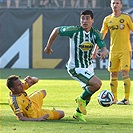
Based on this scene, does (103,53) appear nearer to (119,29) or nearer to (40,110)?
(40,110)

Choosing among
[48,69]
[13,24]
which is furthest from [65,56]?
[13,24]

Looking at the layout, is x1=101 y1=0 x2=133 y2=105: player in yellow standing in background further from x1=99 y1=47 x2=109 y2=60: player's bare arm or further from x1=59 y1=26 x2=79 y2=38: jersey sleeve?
x1=99 y1=47 x2=109 y2=60: player's bare arm

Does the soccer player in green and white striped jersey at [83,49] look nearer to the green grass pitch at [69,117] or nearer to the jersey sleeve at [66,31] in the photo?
the jersey sleeve at [66,31]

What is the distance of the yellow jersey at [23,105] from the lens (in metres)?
10.2

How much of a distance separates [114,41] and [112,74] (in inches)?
28.3

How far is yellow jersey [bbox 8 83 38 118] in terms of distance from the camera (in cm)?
1018

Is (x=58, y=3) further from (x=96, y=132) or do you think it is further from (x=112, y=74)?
(x=96, y=132)

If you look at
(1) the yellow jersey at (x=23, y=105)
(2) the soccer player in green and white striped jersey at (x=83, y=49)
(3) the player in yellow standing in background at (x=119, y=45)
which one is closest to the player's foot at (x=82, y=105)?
(2) the soccer player in green and white striped jersey at (x=83, y=49)

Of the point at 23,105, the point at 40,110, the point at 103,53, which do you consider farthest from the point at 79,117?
the point at 103,53

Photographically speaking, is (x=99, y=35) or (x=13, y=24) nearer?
(x=99, y=35)

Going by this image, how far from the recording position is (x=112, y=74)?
14.2 metres

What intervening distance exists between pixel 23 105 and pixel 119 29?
4478 mm

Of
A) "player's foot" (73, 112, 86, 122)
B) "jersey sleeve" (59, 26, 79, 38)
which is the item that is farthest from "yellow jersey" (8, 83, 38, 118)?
"jersey sleeve" (59, 26, 79, 38)

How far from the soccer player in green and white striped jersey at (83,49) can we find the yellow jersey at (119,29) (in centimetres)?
317
